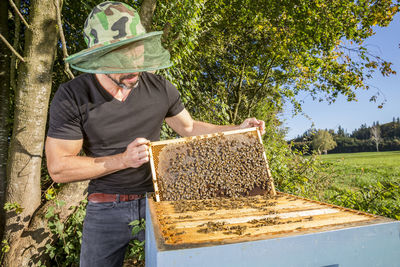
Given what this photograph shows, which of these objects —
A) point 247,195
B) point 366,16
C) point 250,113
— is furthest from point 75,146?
point 250,113

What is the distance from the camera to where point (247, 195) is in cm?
249

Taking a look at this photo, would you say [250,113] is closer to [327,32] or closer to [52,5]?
[327,32]

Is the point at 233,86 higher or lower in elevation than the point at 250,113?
higher

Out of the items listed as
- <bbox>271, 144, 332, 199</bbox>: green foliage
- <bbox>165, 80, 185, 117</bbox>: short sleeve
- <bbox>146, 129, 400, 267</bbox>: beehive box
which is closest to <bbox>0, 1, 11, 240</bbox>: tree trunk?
<bbox>165, 80, 185, 117</bbox>: short sleeve

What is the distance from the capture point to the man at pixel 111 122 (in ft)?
6.52

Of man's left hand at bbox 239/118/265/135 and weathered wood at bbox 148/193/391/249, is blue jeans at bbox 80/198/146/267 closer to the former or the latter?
weathered wood at bbox 148/193/391/249

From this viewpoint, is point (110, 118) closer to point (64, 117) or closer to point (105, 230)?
point (64, 117)

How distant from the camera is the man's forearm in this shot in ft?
6.98

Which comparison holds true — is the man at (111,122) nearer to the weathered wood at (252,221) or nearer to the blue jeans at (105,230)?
the blue jeans at (105,230)

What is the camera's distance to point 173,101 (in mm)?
2771

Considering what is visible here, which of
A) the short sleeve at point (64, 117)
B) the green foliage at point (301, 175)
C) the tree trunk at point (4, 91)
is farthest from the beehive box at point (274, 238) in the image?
the green foliage at point (301, 175)

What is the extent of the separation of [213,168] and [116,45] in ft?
4.63

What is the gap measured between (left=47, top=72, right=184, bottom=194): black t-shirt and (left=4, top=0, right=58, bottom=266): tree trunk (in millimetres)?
1924

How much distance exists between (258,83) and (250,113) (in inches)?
67.7
